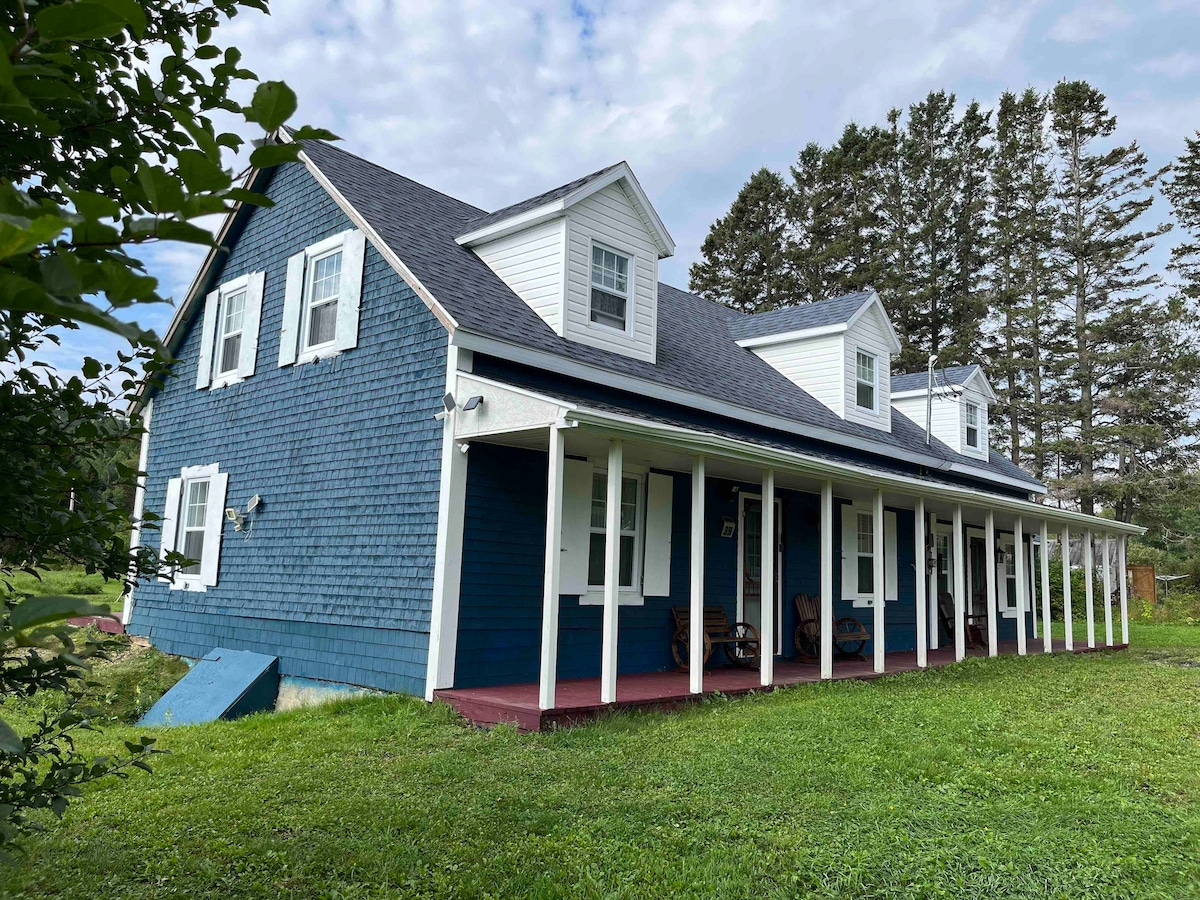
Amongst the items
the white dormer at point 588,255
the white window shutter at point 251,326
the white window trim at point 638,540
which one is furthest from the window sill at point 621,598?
the white window shutter at point 251,326

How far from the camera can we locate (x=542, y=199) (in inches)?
379

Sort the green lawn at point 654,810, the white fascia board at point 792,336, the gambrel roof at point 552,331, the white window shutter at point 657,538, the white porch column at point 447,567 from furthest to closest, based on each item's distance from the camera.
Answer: the white fascia board at point 792,336
the white window shutter at point 657,538
the gambrel roof at point 552,331
the white porch column at point 447,567
the green lawn at point 654,810

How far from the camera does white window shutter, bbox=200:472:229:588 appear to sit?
1045cm

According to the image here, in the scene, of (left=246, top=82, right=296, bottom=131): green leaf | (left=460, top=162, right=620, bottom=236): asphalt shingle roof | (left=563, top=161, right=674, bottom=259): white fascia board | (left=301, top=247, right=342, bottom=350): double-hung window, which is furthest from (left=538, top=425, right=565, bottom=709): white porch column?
(left=246, top=82, right=296, bottom=131): green leaf

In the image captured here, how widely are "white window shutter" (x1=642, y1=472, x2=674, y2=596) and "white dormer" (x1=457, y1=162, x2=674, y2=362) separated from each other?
1.69 m

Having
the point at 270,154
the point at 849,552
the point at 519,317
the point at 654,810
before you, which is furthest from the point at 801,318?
the point at 270,154

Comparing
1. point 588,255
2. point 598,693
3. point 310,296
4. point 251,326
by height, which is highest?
point 588,255

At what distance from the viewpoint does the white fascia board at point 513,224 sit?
9.19 m

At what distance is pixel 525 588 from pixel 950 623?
9.83 metres

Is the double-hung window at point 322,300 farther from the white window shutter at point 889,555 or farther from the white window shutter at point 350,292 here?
the white window shutter at point 889,555

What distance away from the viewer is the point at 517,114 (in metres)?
15.1

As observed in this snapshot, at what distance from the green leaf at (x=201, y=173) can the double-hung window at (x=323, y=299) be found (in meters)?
8.35

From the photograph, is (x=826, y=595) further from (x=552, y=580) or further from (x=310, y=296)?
(x=310, y=296)

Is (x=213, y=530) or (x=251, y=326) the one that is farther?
(x=251, y=326)
